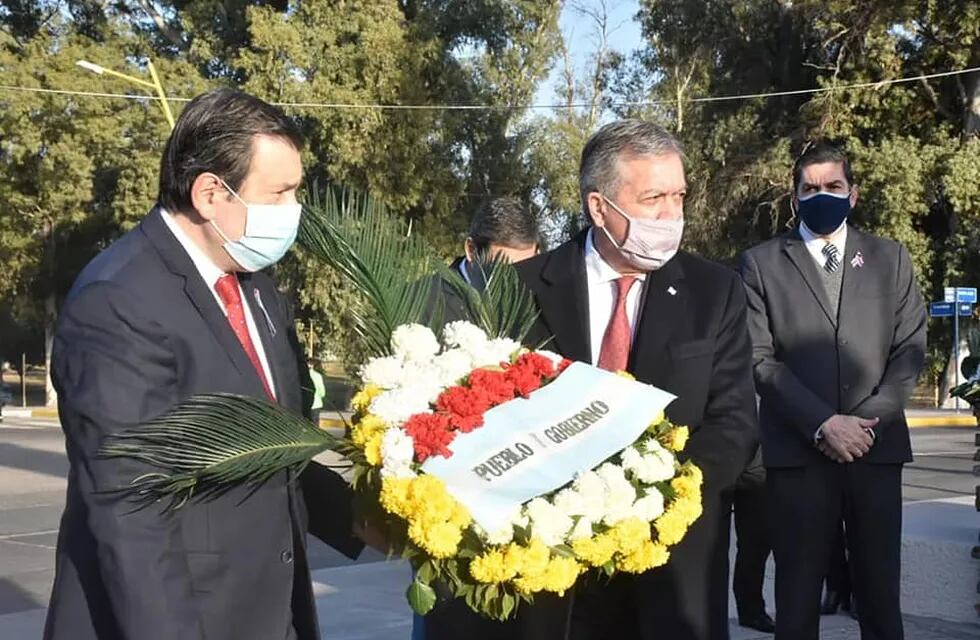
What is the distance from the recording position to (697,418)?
10.8 feet

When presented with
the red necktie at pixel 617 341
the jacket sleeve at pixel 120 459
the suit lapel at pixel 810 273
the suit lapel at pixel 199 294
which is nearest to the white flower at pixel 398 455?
the suit lapel at pixel 199 294

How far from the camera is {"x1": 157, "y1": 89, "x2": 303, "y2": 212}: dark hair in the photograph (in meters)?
2.76

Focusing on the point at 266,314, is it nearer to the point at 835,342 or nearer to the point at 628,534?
the point at 628,534

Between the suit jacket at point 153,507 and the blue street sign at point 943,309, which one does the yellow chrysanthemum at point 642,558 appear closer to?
the suit jacket at point 153,507

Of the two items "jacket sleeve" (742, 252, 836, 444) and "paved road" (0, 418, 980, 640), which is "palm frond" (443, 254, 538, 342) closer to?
"jacket sleeve" (742, 252, 836, 444)

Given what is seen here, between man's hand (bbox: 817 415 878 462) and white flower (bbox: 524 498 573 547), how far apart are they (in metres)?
2.21

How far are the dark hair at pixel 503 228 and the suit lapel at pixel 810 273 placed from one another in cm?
120

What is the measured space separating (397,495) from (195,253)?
74 centimetres

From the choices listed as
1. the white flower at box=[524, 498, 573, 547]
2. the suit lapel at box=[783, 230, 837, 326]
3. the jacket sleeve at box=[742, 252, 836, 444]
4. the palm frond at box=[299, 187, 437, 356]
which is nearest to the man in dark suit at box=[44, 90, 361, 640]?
the palm frond at box=[299, 187, 437, 356]

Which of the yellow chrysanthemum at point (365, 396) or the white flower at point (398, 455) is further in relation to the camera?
the yellow chrysanthemum at point (365, 396)

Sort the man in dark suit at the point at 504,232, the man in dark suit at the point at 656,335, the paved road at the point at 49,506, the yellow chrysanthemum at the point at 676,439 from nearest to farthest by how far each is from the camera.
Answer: the yellow chrysanthemum at the point at 676,439, the man in dark suit at the point at 656,335, the man in dark suit at the point at 504,232, the paved road at the point at 49,506

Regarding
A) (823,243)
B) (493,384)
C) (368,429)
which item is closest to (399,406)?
(368,429)

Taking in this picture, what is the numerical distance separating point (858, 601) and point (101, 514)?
126 inches

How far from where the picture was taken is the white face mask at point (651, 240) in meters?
3.33
